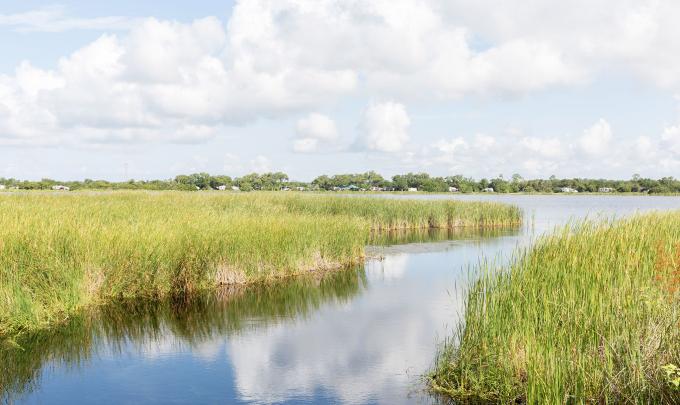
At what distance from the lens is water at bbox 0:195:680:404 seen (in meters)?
9.64

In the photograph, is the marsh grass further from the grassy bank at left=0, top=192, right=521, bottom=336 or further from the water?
the grassy bank at left=0, top=192, right=521, bottom=336

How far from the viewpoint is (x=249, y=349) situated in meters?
12.0

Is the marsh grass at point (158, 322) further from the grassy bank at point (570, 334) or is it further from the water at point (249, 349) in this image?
the grassy bank at point (570, 334)

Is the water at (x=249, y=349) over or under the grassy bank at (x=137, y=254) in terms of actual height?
under

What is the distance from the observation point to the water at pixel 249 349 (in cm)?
964

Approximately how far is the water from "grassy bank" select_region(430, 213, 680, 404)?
0.82m

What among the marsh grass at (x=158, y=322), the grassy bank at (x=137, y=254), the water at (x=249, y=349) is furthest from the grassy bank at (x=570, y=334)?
the grassy bank at (x=137, y=254)

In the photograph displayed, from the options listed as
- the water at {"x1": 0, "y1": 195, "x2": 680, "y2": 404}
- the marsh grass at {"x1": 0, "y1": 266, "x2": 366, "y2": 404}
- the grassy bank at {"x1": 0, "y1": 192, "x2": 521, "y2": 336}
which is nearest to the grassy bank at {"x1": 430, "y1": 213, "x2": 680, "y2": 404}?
the water at {"x1": 0, "y1": 195, "x2": 680, "y2": 404}

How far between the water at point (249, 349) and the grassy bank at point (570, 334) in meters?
0.82

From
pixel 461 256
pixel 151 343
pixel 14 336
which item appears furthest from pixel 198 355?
pixel 461 256

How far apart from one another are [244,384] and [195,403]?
1.09m

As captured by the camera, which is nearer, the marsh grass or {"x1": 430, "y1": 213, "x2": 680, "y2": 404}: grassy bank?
{"x1": 430, "y1": 213, "x2": 680, "y2": 404}: grassy bank

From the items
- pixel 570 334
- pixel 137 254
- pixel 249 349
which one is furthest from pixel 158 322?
pixel 570 334

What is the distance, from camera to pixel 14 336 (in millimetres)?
11469
